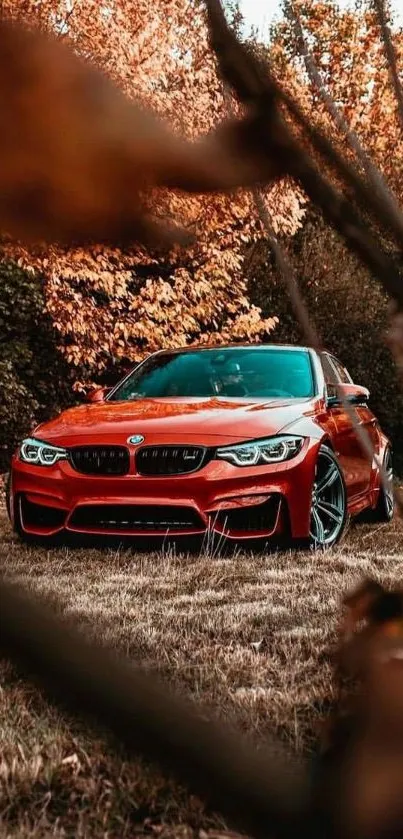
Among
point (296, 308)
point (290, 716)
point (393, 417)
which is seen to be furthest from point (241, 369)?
point (393, 417)

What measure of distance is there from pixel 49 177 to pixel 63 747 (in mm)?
1920

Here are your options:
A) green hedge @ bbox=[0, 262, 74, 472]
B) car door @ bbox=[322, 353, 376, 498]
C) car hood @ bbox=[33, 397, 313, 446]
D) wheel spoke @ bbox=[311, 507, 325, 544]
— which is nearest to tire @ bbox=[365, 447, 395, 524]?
car door @ bbox=[322, 353, 376, 498]

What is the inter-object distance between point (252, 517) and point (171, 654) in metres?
2.20

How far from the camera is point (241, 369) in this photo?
672 cm

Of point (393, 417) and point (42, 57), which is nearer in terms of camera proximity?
point (42, 57)

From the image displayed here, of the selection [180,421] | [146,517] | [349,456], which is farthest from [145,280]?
[146,517]

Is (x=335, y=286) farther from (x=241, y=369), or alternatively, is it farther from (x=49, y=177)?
(x=49, y=177)

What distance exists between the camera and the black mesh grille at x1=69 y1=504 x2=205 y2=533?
531cm

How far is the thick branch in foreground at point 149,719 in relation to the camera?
39 cm

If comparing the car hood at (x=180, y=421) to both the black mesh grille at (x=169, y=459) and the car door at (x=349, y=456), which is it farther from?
the car door at (x=349, y=456)

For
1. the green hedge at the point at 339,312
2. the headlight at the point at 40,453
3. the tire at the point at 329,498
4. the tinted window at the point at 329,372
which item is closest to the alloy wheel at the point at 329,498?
the tire at the point at 329,498

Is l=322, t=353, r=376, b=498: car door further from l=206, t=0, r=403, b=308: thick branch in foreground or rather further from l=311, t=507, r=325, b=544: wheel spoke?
l=206, t=0, r=403, b=308: thick branch in foreground

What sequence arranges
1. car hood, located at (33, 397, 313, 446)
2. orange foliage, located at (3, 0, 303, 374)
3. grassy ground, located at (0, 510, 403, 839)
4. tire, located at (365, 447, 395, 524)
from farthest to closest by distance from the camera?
orange foliage, located at (3, 0, 303, 374)
tire, located at (365, 447, 395, 524)
car hood, located at (33, 397, 313, 446)
grassy ground, located at (0, 510, 403, 839)

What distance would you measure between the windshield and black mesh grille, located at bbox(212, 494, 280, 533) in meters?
1.13
